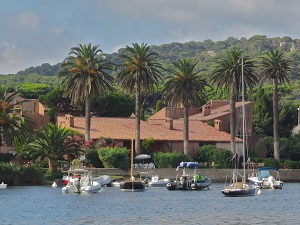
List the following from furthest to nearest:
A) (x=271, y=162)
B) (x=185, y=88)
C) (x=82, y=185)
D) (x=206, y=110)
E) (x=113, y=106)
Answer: (x=113, y=106), (x=206, y=110), (x=271, y=162), (x=185, y=88), (x=82, y=185)

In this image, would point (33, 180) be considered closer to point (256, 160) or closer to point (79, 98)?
point (79, 98)

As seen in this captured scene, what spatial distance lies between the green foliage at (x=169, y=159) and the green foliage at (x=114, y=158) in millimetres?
7117

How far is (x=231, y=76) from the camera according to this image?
12744 centimetres

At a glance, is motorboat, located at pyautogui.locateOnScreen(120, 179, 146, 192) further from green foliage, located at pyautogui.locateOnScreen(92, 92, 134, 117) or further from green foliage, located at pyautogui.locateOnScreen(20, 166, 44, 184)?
green foliage, located at pyautogui.locateOnScreen(92, 92, 134, 117)

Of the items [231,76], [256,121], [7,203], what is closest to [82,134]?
[231,76]

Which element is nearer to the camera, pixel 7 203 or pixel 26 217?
pixel 26 217

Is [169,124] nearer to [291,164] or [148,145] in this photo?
[148,145]

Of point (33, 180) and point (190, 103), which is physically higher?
point (190, 103)

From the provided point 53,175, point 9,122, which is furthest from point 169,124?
point 9,122

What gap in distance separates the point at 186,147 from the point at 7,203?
51.4m

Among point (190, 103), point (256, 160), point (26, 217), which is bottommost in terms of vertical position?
point (26, 217)

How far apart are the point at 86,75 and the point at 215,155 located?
75.6ft

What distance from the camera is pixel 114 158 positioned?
117 meters

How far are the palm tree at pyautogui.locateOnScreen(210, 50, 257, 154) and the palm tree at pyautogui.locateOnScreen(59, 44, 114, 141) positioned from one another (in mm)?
17490
